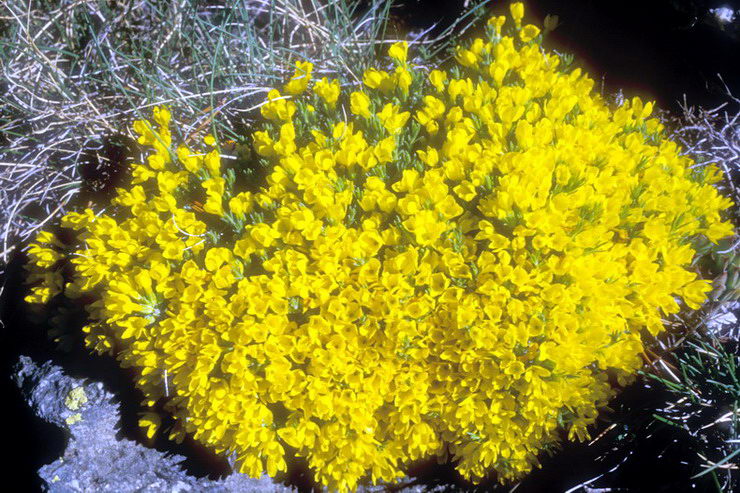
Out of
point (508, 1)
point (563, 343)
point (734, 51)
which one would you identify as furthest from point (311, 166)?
point (734, 51)

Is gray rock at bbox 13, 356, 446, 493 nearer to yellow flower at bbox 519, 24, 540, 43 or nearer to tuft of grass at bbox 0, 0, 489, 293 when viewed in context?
tuft of grass at bbox 0, 0, 489, 293

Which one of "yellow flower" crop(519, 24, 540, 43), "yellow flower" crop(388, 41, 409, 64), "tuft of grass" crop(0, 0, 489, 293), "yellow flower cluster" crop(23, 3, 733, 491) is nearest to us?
"yellow flower cluster" crop(23, 3, 733, 491)

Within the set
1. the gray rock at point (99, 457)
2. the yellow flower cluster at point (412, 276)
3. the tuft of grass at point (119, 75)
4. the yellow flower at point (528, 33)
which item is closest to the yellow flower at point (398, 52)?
the yellow flower cluster at point (412, 276)

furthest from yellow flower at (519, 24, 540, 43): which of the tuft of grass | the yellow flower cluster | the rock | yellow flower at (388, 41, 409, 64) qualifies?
the rock

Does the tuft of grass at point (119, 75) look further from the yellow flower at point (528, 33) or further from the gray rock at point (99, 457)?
the gray rock at point (99, 457)

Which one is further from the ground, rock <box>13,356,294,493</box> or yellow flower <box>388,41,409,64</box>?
yellow flower <box>388,41,409,64</box>

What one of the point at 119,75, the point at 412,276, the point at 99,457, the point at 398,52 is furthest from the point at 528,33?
the point at 99,457

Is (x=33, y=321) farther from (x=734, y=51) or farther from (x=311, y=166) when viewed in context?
(x=734, y=51)
